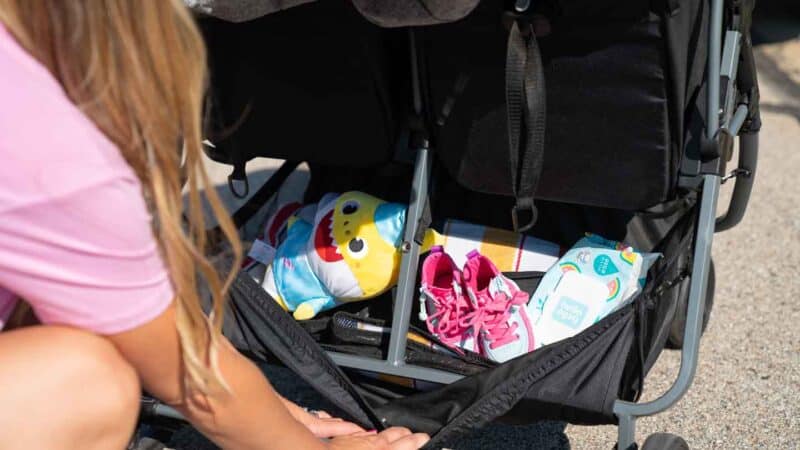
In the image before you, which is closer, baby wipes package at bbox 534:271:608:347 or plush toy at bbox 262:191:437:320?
baby wipes package at bbox 534:271:608:347

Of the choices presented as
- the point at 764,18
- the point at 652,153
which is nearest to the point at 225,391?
→ the point at 652,153

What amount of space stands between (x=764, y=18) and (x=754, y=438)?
Result: 3.04m

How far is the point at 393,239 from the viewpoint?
6.48 feet

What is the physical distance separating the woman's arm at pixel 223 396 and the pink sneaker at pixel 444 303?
500mm

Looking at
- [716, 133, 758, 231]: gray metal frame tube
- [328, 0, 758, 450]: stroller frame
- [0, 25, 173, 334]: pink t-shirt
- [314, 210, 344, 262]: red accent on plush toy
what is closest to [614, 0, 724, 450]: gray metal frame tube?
[328, 0, 758, 450]: stroller frame

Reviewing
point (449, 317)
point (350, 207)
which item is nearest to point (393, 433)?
point (449, 317)

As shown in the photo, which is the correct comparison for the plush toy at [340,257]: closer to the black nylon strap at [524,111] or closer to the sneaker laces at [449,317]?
the sneaker laces at [449,317]

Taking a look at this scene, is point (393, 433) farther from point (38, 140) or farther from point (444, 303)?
point (38, 140)

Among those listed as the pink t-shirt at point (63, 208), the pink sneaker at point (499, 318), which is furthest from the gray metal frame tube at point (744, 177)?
the pink t-shirt at point (63, 208)

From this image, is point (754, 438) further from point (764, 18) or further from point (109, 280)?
point (764, 18)

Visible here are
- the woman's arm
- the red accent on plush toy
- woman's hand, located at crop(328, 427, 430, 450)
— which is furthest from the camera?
the red accent on plush toy

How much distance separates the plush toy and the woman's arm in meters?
0.55

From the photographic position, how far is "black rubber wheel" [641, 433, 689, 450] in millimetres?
1704

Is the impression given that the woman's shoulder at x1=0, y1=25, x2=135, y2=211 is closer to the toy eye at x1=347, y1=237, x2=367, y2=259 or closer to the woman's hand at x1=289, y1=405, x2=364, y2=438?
the woman's hand at x1=289, y1=405, x2=364, y2=438
